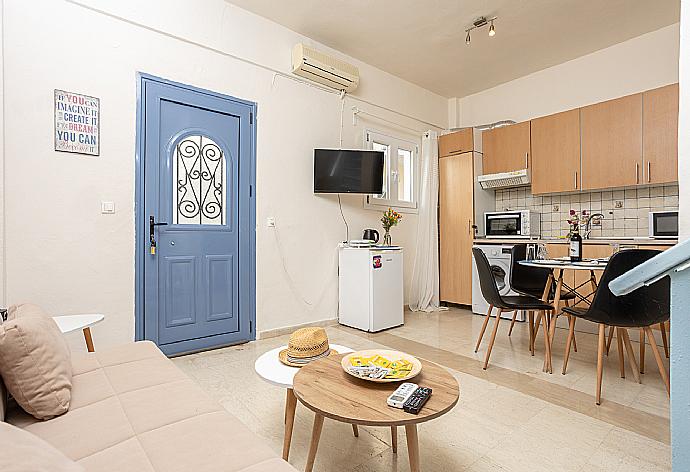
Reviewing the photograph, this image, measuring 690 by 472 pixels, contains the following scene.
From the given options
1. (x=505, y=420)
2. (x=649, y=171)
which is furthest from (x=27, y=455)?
(x=649, y=171)

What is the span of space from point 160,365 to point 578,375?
2.67m

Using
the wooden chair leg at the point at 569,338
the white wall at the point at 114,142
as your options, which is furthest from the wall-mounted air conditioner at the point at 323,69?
the wooden chair leg at the point at 569,338

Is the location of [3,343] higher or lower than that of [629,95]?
lower

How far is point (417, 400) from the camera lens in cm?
119

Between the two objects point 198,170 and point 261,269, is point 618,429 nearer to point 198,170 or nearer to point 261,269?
point 261,269

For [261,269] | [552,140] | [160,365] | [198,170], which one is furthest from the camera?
[552,140]

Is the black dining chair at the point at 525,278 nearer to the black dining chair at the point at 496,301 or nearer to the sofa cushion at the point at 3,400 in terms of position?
the black dining chair at the point at 496,301

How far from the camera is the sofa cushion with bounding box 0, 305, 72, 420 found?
117 centimetres

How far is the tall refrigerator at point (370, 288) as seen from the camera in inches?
154

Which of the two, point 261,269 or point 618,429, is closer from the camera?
point 618,429

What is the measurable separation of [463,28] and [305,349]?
3629mm

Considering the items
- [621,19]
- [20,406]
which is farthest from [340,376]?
[621,19]

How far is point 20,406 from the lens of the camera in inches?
48.4

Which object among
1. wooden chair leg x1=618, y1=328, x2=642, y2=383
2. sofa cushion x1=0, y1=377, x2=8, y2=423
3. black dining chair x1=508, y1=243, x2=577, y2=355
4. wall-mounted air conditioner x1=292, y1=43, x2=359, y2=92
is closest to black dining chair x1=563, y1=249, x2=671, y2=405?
wooden chair leg x1=618, y1=328, x2=642, y2=383
